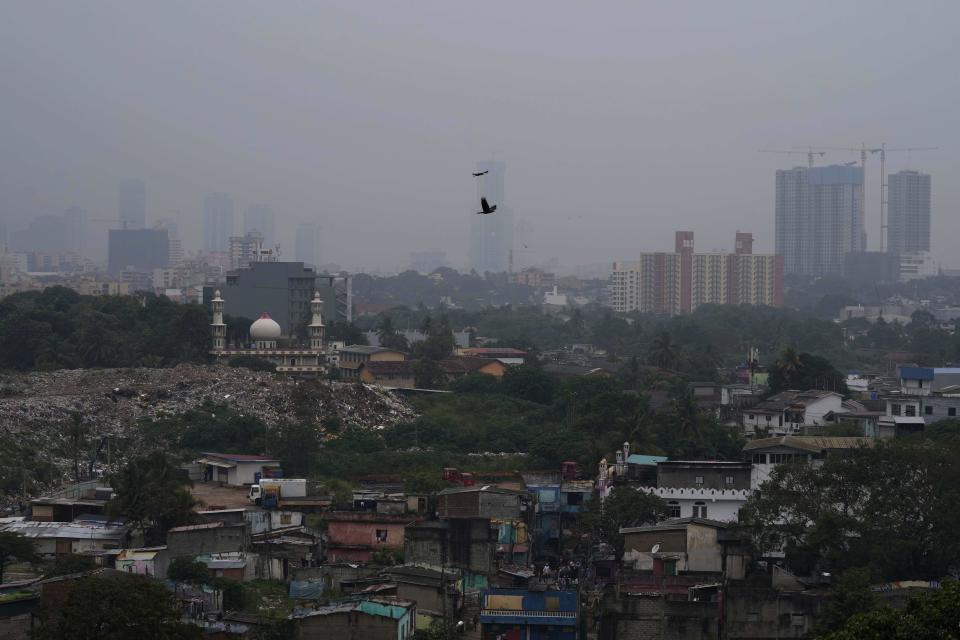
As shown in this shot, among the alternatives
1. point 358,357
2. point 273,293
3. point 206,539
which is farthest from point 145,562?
point 273,293

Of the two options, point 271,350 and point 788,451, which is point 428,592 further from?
point 271,350

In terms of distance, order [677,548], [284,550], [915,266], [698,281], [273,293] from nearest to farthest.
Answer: [677,548]
[284,550]
[273,293]
[698,281]
[915,266]

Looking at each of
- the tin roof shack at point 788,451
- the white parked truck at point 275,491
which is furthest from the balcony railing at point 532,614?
the tin roof shack at point 788,451

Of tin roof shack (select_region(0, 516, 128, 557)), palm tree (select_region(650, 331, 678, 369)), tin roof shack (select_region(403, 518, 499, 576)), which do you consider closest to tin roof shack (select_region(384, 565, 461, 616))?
tin roof shack (select_region(403, 518, 499, 576))

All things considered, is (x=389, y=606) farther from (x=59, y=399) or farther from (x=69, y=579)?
(x=59, y=399)

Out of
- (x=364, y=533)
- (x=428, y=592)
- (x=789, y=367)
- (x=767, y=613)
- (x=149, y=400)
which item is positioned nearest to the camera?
(x=767, y=613)

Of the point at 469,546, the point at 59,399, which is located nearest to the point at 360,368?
the point at 59,399
